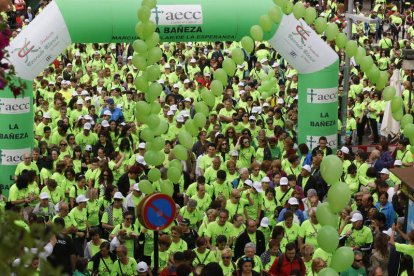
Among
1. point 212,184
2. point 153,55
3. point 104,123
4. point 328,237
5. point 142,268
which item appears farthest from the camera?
point 104,123

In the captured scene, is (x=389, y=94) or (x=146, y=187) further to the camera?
(x=389, y=94)

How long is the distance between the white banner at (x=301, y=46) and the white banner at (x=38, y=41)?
3.43 metres

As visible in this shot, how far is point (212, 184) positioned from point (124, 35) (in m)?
2.93

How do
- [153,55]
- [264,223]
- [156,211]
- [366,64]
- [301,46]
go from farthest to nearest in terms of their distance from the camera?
[301,46] → [264,223] → [366,64] → [153,55] → [156,211]

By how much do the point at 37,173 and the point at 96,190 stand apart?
1.47m

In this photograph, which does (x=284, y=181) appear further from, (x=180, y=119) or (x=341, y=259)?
(x=341, y=259)

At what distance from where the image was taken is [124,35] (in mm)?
15617

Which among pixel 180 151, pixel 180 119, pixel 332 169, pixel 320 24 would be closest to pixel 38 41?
pixel 180 119

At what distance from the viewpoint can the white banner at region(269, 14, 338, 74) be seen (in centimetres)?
1602

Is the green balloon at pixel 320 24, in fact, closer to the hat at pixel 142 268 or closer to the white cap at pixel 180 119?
the hat at pixel 142 268

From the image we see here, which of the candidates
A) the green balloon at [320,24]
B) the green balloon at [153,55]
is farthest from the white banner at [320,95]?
the green balloon at [153,55]

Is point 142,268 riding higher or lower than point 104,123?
lower

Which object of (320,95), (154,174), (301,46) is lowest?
(154,174)

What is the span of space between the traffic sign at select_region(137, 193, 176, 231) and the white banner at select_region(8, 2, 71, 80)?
549 centimetres
